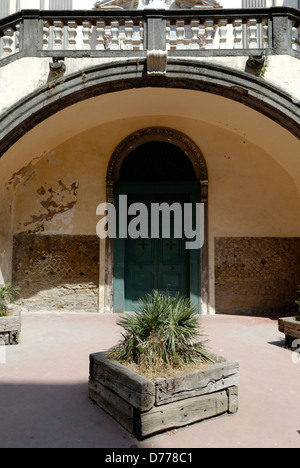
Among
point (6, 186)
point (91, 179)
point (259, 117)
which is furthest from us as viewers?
point (91, 179)

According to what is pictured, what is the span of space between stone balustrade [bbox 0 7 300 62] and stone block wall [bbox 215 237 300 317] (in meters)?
3.73

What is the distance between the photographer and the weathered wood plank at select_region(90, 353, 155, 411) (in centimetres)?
261

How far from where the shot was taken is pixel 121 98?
21.9 feet

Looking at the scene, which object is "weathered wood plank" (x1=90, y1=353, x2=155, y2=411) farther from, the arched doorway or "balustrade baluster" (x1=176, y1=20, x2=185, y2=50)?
"balustrade baluster" (x1=176, y1=20, x2=185, y2=50)

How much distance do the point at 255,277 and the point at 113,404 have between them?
18.0 ft

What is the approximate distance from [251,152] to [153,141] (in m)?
2.14

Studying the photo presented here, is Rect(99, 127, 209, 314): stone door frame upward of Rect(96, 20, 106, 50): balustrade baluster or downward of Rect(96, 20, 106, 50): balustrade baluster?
downward

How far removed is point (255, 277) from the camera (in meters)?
7.77

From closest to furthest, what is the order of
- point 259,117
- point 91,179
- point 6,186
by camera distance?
point 259,117 → point 6,186 → point 91,179

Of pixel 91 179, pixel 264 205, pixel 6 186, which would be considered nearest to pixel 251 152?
pixel 264 205

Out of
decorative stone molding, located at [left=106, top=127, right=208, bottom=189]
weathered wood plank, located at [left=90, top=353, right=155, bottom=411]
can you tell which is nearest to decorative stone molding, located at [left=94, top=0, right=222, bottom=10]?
decorative stone molding, located at [left=106, top=127, right=208, bottom=189]

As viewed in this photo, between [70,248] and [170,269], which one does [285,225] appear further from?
[70,248]

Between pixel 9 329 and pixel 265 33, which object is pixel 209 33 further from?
pixel 9 329

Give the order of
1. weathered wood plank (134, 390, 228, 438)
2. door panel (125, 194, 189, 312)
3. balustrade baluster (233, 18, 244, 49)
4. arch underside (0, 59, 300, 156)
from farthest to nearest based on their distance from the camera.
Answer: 1. door panel (125, 194, 189, 312)
2. balustrade baluster (233, 18, 244, 49)
3. arch underside (0, 59, 300, 156)
4. weathered wood plank (134, 390, 228, 438)
